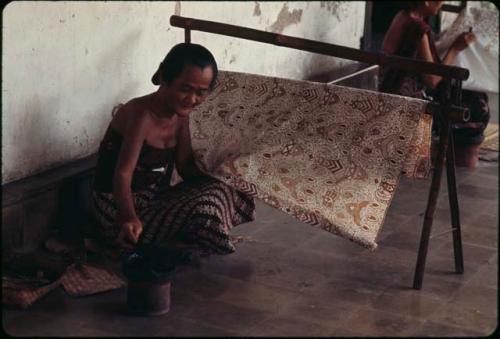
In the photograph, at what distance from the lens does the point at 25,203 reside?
4.39m

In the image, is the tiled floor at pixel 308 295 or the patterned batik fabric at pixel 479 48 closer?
the tiled floor at pixel 308 295

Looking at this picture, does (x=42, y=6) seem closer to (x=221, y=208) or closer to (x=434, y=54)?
(x=221, y=208)

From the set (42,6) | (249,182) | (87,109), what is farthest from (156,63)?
(249,182)

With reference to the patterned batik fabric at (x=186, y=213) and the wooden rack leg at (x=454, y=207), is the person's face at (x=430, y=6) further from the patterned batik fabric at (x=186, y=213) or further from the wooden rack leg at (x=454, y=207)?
the patterned batik fabric at (x=186, y=213)

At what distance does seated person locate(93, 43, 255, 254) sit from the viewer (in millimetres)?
4000

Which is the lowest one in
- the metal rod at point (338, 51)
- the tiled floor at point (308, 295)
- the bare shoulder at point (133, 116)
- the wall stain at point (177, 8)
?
the tiled floor at point (308, 295)

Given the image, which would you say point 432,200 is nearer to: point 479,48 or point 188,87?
point 188,87

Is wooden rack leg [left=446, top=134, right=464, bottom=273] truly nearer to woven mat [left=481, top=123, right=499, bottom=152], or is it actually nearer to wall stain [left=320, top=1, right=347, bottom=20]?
woven mat [left=481, top=123, right=499, bottom=152]

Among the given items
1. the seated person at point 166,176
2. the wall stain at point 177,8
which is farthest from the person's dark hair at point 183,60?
the wall stain at point 177,8

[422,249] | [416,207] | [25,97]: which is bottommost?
[416,207]

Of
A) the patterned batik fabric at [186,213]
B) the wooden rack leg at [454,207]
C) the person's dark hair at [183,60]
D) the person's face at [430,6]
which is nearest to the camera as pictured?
the person's dark hair at [183,60]

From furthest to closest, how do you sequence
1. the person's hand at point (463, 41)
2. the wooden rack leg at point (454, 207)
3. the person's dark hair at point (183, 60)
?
the person's hand at point (463, 41) → the wooden rack leg at point (454, 207) → the person's dark hair at point (183, 60)

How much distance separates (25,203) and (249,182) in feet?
3.55

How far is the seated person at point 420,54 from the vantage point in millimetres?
6051
